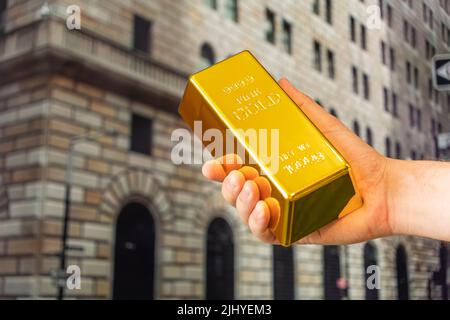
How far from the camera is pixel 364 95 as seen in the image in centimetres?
1975

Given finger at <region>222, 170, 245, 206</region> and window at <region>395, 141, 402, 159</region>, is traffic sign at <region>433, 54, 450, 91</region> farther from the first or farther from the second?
window at <region>395, 141, 402, 159</region>

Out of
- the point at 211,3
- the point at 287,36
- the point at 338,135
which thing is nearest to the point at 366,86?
the point at 287,36

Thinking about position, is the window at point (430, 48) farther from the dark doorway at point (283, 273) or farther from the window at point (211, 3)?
the dark doorway at point (283, 273)

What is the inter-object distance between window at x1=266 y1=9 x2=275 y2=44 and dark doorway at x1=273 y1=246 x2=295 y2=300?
22.9ft

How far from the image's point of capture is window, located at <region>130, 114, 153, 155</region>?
16484 mm

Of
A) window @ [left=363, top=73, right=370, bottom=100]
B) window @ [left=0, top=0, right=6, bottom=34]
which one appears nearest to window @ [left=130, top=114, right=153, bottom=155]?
window @ [left=0, top=0, right=6, bottom=34]

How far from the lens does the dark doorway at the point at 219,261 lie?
17188mm

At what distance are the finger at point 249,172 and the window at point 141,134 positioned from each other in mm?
14515

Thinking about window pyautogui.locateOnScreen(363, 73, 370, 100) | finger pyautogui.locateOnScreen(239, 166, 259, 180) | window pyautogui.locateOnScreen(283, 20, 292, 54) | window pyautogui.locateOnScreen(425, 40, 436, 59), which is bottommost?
finger pyautogui.locateOnScreen(239, 166, 259, 180)

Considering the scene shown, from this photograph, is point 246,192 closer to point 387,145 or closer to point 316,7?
point 387,145

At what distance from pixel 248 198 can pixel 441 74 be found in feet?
11.9
